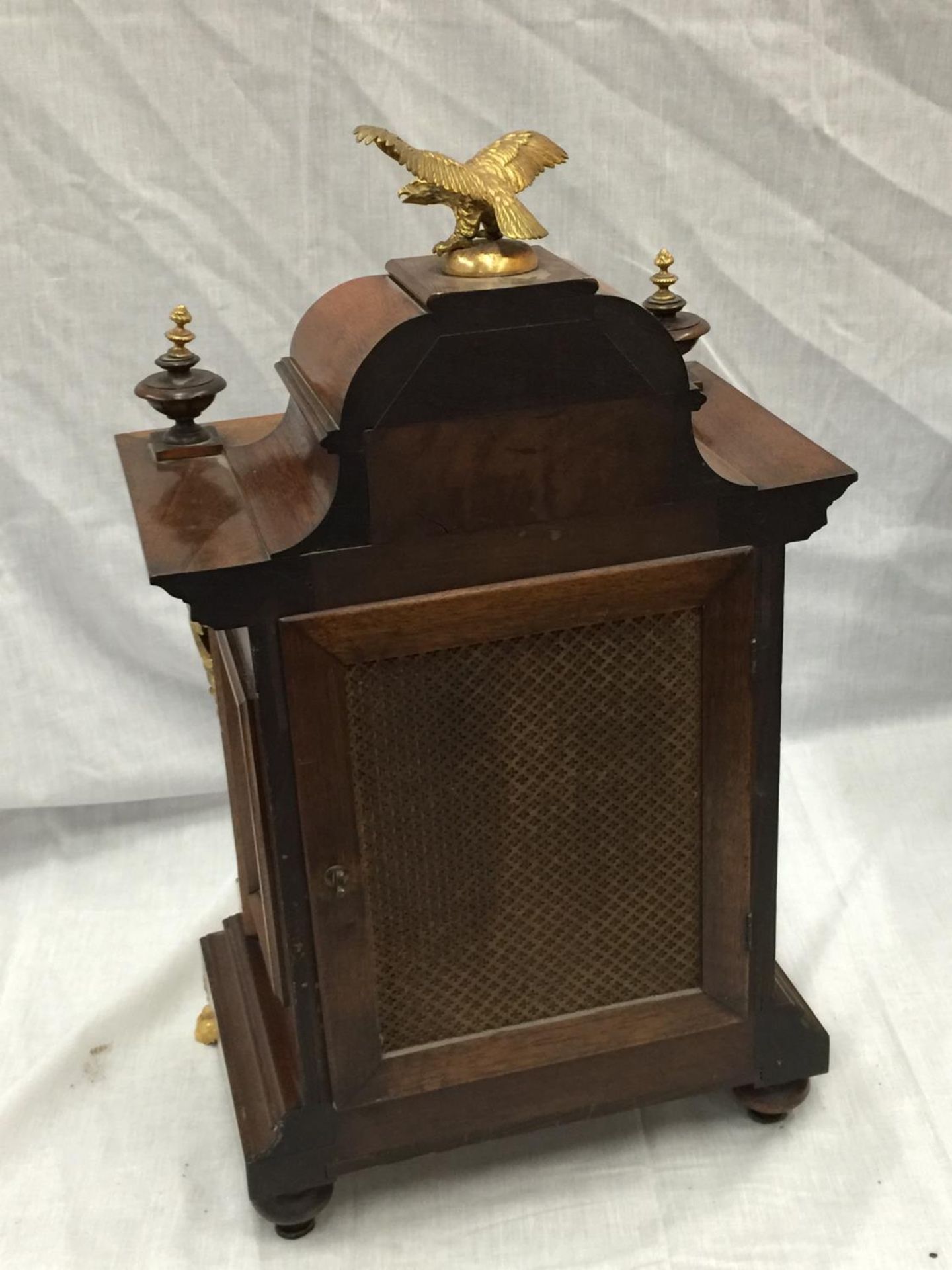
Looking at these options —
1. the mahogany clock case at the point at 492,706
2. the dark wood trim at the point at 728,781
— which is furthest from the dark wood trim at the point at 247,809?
the dark wood trim at the point at 728,781

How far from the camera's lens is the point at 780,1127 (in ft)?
5.53

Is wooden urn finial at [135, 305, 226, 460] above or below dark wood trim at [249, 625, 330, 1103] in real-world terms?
above

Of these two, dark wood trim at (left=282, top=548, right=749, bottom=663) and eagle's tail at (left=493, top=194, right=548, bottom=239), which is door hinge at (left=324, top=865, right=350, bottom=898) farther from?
eagle's tail at (left=493, top=194, right=548, bottom=239)

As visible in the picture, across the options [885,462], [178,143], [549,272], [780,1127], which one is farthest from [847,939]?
[178,143]

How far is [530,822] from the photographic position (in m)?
1.47

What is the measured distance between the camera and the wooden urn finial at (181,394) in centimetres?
152

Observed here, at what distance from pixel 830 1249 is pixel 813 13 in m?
1.34

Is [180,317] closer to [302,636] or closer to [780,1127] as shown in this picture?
[302,636]

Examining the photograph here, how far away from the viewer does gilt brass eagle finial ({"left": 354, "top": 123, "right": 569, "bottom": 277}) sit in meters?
1.32

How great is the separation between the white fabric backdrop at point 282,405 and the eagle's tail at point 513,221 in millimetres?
671

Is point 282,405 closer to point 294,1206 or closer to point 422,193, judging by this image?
point 422,193

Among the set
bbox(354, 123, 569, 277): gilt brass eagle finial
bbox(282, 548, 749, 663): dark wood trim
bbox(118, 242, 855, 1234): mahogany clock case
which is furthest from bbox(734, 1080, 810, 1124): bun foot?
bbox(354, 123, 569, 277): gilt brass eagle finial

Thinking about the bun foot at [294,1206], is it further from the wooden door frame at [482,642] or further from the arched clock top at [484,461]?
the arched clock top at [484,461]

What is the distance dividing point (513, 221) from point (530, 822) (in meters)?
0.51
